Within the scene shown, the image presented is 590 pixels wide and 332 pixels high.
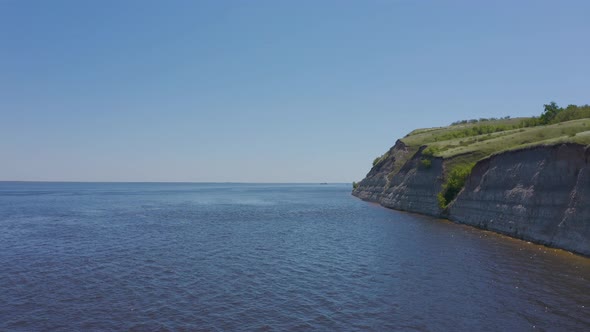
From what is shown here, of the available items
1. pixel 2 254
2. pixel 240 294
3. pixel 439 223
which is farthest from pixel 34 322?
pixel 439 223

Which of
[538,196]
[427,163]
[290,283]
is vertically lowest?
[290,283]

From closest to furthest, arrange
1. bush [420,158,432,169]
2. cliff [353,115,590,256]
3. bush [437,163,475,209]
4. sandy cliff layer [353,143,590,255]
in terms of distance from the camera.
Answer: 1. sandy cliff layer [353,143,590,255]
2. cliff [353,115,590,256]
3. bush [437,163,475,209]
4. bush [420,158,432,169]

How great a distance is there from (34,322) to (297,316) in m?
15.2

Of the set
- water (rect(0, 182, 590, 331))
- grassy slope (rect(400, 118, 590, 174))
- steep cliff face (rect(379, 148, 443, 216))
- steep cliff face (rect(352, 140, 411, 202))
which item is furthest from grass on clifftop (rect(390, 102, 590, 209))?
steep cliff face (rect(352, 140, 411, 202))

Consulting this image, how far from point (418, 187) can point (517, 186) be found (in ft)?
122

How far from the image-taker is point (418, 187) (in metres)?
88.0

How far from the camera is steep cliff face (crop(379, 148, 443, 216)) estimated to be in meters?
80.2

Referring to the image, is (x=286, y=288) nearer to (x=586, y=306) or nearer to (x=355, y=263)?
(x=355, y=263)

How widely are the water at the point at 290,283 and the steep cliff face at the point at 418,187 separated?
28.5 metres

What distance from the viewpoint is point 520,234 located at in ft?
155

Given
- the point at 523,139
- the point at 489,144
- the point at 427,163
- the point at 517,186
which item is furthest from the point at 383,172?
the point at 517,186

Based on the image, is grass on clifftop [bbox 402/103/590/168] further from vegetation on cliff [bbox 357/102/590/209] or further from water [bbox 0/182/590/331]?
water [bbox 0/182/590/331]

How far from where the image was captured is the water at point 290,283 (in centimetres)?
2242

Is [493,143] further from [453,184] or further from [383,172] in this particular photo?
[383,172]
